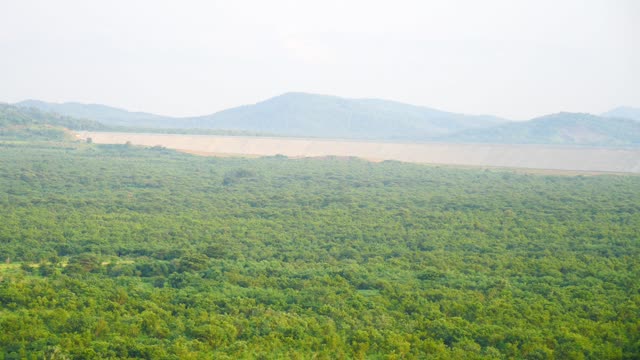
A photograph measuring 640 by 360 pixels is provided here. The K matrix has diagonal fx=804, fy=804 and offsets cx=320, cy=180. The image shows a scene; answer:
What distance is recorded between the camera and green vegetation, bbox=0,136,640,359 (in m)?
23.7

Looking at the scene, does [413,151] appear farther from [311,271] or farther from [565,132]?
[311,271]

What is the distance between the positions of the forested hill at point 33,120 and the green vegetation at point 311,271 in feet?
156

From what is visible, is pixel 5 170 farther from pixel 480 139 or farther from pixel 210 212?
pixel 480 139

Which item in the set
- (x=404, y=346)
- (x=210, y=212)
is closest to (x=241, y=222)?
(x=210, y=212)

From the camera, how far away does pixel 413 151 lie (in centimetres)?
11450

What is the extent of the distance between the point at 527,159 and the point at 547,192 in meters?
37.5

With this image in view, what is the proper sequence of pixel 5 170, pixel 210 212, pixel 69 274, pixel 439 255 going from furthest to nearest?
pixel 5 170, pixel 210 212, pixel 439 255, pixel 69 274

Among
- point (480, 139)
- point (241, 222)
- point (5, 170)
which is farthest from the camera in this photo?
point (480, 139)

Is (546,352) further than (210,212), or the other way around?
(210,212)

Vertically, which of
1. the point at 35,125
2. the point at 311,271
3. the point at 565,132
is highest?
the point at 565,132

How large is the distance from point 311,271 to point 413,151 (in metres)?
82.4

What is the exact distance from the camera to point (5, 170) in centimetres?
6812

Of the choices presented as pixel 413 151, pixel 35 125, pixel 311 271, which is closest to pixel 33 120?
pixel 35 125

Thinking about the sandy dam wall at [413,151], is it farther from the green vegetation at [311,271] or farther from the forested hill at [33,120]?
the green vegetation at [311,271]
